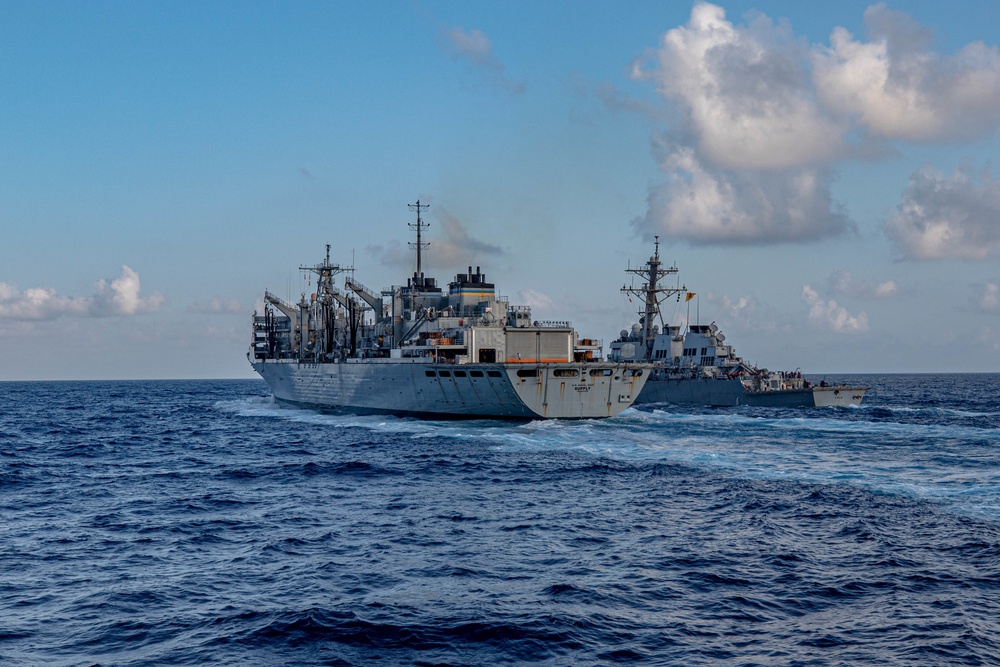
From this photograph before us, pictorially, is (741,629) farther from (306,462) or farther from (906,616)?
(306,462)

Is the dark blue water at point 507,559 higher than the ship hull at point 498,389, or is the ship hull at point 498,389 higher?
the ship hull at point 498,389

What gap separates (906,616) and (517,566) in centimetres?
752

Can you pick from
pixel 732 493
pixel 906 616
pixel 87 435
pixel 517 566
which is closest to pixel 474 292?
pixel 87 435

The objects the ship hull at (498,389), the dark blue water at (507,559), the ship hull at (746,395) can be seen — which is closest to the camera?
the dark blue water at (507,559)

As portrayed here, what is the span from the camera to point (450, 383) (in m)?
54.0

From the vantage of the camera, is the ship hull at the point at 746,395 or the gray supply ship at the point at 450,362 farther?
the ship hull at the point at 746,395

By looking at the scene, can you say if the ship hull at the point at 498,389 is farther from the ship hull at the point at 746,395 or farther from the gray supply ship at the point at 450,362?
the ship hull at the point at 746,395

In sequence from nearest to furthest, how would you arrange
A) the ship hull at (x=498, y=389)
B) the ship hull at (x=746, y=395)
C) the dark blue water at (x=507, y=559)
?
the dark blue water at (x=507, y=559)
the ship hull at (x=498, y=389)
the ship hull at (x=746, y=395)

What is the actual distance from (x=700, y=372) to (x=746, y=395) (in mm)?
6965

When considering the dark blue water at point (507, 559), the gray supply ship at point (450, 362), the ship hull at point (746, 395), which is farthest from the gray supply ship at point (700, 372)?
the dark blue water at point (507, 559)

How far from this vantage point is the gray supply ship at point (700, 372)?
78.3 metres

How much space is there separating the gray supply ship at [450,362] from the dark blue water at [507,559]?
14040 millimetres

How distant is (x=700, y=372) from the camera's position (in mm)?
85375

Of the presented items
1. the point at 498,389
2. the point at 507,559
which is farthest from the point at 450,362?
the point at 507,559
